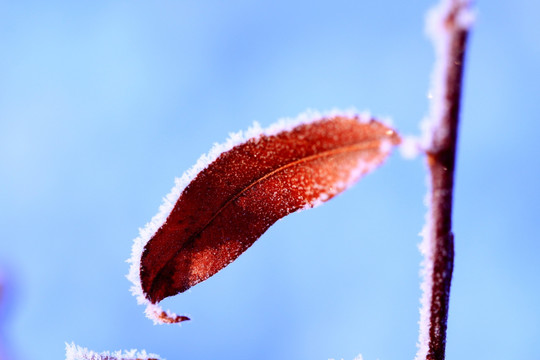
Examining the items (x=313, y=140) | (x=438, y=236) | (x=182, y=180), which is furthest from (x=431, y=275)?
(x=182, y=180)

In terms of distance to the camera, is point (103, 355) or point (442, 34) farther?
point (103, 355)

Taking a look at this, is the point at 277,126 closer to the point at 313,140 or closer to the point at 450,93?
the point at 313,140

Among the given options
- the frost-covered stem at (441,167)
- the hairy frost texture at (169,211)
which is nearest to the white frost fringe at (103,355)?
the hairy frost texture at (169,211)

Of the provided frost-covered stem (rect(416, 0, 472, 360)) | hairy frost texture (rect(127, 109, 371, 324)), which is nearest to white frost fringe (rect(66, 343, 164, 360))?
hairy frost texture (rect(127, 109, 371, 324))

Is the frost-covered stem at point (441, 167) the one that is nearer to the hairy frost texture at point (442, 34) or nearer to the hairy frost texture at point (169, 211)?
the hairy frost texture at point (442, 34)

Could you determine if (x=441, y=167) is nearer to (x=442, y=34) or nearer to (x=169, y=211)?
(x=442, y=34)

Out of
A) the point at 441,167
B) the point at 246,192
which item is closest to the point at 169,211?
the point at 246,192
